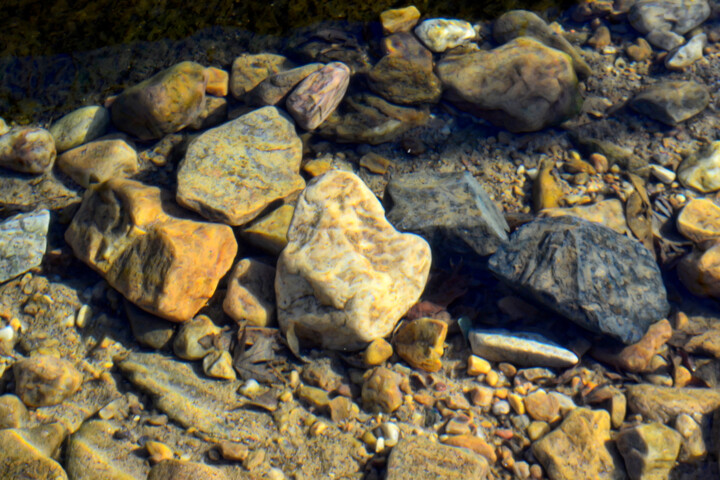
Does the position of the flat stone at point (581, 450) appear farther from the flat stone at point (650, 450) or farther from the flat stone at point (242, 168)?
the flat stone at point (242, 168)

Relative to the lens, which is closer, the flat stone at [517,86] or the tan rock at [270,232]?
the tan rock at [270,232]

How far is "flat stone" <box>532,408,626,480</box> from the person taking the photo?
182 cm

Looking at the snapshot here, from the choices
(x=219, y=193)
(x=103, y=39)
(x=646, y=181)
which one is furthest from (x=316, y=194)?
(x=103, y=39)

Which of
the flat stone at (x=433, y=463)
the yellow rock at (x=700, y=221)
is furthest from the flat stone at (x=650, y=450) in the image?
the yellow rock at (x=700, y=221)

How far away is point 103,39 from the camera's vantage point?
131 inches

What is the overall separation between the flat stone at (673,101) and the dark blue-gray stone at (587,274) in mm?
1034

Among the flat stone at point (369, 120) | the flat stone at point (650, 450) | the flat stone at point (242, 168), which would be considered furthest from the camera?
the flat stone at point (369, 120)

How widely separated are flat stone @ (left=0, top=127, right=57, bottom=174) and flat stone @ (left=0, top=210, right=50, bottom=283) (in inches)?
15.5

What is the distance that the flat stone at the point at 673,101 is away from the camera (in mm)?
2959

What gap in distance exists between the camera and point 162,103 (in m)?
2.96

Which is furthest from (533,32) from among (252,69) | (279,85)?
(252,69)

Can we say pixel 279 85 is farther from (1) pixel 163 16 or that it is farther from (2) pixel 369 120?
(1) pixel 163 16

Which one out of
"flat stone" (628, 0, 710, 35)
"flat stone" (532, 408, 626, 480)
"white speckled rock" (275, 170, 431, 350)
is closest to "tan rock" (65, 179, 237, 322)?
"white speckled rock" (275, 170, 431, 350)

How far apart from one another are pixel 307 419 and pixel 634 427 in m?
1.14
